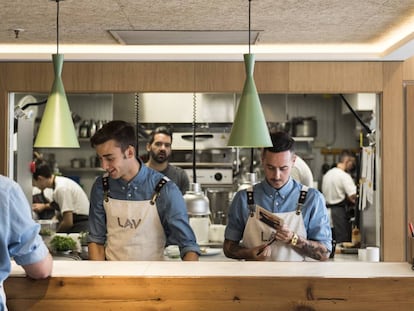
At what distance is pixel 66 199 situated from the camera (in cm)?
659

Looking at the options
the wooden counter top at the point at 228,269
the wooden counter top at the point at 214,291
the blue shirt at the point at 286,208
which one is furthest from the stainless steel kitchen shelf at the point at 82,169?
the wooden counter top at the point at 214,291

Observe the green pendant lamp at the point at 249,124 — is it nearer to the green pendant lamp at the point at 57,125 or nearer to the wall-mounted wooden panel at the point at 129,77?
the green pendant lamp at the point at 57,125

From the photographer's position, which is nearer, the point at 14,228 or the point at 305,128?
the point at 14,228

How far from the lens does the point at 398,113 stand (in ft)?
16.5

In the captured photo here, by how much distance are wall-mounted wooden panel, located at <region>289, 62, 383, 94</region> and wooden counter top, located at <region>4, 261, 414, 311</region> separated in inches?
110

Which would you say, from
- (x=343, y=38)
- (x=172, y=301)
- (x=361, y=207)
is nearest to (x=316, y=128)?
(x=361, y=207)

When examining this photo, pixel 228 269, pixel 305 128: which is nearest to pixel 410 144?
pixel 228 269

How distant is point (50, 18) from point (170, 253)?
6.31 feet

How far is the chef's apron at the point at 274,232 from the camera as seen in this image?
3.51 meters

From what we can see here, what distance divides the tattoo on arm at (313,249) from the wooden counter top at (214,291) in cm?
93

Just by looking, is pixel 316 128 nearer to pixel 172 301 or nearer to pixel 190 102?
pixel 190 102

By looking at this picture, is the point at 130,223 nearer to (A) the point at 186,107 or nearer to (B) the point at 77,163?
(A) the point at 186,107

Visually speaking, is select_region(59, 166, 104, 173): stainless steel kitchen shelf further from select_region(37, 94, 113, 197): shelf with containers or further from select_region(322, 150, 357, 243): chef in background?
select_region(322, 150, 357, 243): chef in background

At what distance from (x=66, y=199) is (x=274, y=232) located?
3510 millimetres
